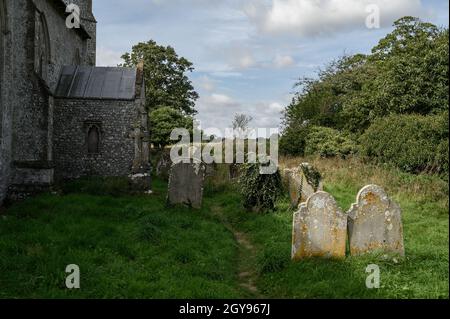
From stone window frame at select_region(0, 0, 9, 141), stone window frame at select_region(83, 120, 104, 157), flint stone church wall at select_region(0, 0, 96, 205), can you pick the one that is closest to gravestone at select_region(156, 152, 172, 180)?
stone window frame at select_region(83, 120, 104, 157)

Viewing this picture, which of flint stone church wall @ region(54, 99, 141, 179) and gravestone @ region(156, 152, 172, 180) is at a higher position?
flint stone church wall @ region(54, 99, 141, 179)

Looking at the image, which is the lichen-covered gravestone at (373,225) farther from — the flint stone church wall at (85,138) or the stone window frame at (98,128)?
the stone window frame at (98,128)

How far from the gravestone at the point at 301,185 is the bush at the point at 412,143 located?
15.5 feet

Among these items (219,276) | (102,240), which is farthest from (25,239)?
(219,276)

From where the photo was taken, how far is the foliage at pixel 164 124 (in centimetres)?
3378

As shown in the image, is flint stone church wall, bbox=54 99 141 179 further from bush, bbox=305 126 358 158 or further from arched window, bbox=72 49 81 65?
bush, bbox=305 126 358 158

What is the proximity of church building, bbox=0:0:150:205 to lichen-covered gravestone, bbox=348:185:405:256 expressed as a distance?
9717 mm

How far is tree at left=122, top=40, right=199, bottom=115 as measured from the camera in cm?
4091

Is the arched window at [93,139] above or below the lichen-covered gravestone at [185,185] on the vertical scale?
above

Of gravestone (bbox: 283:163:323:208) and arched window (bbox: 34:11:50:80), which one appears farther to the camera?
arched window (bbox: 34:11:50:80)

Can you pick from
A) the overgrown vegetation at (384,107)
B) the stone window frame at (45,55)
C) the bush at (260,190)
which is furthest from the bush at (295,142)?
the stone window frame at (45,55)

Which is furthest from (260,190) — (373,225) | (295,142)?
(295,142)

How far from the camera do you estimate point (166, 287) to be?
6375mm

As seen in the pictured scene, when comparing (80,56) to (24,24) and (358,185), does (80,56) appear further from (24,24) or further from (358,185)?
(358,185)
